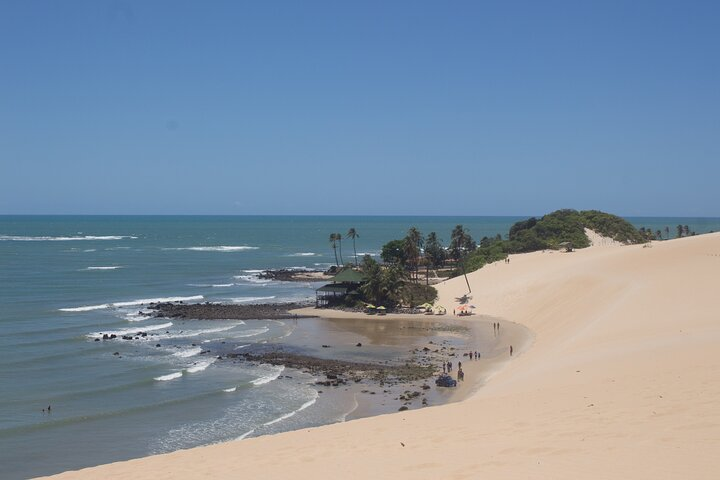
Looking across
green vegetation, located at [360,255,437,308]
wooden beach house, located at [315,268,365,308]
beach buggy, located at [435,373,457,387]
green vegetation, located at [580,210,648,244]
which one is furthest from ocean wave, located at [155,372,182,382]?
green vegetation, located at [580,210,648,244]

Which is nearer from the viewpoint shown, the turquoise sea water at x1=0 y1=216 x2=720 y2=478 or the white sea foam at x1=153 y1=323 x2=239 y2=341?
the turquoise sea water at x1=0 y1=216 x2=720 y2=478

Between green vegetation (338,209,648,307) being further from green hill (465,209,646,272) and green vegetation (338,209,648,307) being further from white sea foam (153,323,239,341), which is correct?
white sea foam (153,323,239,341)

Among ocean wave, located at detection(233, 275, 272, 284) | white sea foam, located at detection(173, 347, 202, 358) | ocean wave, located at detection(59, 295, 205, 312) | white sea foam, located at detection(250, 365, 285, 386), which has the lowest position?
white sea foam, located at detection(250, 365, 285, 386)

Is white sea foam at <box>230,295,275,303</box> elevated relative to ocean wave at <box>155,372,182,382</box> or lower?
elevated

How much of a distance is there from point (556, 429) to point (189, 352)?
32.7 m

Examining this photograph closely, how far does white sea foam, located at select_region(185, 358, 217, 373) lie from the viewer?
38.4 meters

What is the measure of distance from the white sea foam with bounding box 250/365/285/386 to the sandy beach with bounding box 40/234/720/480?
40.1 feet

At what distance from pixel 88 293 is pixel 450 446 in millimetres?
65722

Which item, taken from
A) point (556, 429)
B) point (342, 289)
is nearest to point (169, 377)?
point (556, 429)

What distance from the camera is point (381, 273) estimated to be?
208ft

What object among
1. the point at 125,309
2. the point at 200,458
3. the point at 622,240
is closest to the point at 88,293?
the point at 125,309

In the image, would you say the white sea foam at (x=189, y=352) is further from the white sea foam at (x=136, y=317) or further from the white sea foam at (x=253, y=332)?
the white sea foam at (x=136, y=317)

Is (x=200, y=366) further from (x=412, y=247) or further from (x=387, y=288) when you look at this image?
(x=412, y=247)

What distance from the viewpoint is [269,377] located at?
121ft
